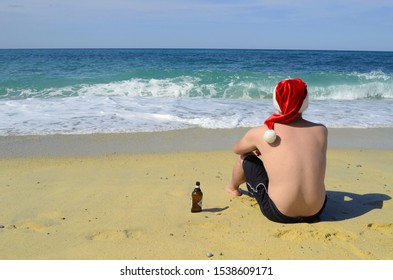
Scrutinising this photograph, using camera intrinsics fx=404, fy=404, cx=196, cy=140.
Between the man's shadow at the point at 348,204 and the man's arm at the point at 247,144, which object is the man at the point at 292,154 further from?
the man's shadow at the point at 348,204

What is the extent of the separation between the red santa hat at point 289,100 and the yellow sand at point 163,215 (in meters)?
0.88

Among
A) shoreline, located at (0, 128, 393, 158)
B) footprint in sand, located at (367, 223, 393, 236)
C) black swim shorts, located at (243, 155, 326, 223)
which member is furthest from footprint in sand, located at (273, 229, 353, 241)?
shoreline, located at (0, 128, 393, 158)

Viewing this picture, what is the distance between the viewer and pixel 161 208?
3.86 meters

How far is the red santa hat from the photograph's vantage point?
10.3 ft

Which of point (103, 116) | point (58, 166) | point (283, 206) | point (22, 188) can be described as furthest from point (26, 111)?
point (283, 206)

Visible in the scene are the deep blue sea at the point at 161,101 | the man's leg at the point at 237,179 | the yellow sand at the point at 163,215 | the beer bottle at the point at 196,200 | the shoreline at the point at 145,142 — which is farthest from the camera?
the deep blue sea at the point at 161,101

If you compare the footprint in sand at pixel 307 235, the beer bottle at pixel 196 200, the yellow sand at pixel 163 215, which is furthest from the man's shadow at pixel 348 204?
the beer bottle at pixel 196 200

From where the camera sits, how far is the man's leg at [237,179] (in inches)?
153

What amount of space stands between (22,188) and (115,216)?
4.48 feet

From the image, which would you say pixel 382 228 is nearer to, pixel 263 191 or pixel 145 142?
pixel 263 191

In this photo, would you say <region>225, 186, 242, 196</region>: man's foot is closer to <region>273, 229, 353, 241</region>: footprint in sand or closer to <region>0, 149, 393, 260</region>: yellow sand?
<region>0, 149, 393, 260</region>: yellow sand

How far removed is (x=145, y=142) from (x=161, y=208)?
2.67 metres

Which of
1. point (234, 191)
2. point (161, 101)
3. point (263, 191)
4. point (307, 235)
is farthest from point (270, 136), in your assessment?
point (161, 101)

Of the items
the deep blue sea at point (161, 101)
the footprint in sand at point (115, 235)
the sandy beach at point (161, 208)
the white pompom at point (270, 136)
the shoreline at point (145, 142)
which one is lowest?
the footprint in sand at point (115, 235)
